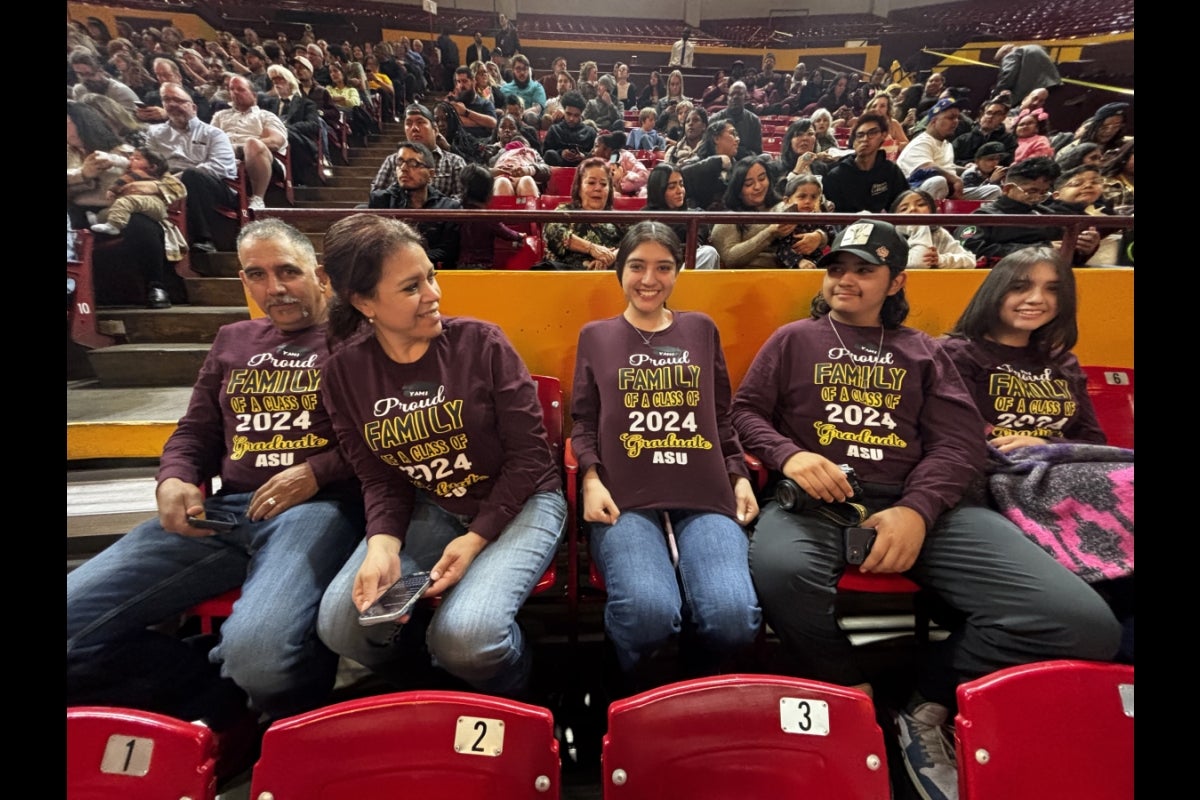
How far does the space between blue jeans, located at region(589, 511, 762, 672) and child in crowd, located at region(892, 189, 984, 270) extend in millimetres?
1938

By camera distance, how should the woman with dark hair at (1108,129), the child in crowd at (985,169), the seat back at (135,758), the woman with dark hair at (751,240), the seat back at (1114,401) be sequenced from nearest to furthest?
the seat back at (135,758) < the seat back at (1114,401) < the woman with dark hair at (751,240) < the woman with dark hair at (1108,129) < the child in crowd at (985,169)

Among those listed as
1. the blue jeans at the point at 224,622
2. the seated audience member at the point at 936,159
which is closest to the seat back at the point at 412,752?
the blue jeans at the point at 224,622

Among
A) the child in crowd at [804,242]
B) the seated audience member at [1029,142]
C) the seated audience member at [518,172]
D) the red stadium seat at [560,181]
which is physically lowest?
the child in crowd at [804,242]

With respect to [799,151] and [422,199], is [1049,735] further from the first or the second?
[799,151]

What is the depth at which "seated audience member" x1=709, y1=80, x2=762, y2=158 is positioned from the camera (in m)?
5.75

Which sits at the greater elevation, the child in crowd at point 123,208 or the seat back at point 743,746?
the child in crowd at point 123,208

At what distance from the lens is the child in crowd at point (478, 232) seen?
2.63 meters

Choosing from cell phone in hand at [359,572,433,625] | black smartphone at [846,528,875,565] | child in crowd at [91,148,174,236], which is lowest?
cell phone in hand at [359,572,433,625]

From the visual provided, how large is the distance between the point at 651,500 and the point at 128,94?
20.7ft

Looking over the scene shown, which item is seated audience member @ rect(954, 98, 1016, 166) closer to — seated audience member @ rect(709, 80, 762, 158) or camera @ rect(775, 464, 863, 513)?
seated audience member @ rect(709, 80, 762, 158)

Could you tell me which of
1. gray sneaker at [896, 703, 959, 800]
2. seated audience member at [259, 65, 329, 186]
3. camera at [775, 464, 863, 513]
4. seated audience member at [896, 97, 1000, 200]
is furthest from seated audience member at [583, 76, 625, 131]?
gray sneaker at [896, 703, 959, 800]

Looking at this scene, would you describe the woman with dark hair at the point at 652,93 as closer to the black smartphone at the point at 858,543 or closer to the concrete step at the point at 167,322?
the concrete step at the point at 167,322

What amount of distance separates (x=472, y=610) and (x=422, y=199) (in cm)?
227

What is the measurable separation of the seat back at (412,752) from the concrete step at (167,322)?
111 inches
